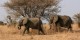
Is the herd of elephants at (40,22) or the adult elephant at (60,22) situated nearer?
the herd of elephants at (40,22)

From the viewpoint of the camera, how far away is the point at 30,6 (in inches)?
1275

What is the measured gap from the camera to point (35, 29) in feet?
64.6

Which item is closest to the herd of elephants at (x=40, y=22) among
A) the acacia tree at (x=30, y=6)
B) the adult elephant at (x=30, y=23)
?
the adult elephant at (x=30, y=23)

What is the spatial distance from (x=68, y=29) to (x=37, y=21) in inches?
120

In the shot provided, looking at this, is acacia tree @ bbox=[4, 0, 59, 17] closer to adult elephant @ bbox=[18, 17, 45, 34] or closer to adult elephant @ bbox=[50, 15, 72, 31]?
adult elephant @ bbox=[50, 15, 72, 31]

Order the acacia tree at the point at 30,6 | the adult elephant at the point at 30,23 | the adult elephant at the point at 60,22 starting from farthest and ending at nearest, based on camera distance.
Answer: the acacia tree at the point at 30,6
the adult elephant at the point at 60,22
the adult elephant at the point at 30,23

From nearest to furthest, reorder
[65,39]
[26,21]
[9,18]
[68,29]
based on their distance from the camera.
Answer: [65,39] → [26,21] → [68,29] → [9,18]

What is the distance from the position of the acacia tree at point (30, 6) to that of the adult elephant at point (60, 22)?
1034cm

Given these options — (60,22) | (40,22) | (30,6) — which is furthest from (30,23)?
(30,6)

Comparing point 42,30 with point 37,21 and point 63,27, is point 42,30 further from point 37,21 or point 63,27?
point 63,27

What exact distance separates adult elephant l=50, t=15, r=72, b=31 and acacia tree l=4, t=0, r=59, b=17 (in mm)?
10337

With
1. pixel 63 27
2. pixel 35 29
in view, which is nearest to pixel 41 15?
pixel 63 27

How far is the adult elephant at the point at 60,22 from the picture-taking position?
21312mm

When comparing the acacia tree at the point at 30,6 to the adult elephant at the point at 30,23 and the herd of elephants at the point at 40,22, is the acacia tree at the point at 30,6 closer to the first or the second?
the herd of elephants at the point at 40,22
